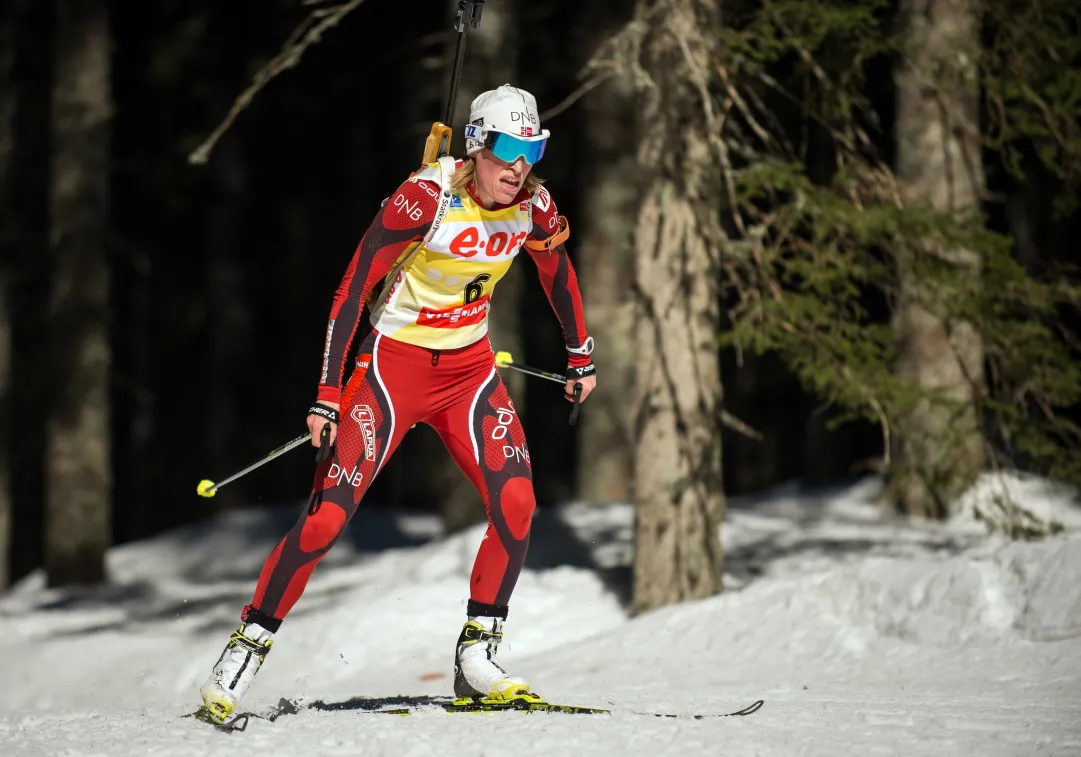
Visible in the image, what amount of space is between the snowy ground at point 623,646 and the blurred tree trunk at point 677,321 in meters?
0.50

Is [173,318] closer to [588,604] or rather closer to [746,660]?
[588,604]

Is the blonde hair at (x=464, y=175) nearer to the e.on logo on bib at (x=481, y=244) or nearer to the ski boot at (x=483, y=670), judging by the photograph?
the e.on logo on bib at (x=481, y=244)

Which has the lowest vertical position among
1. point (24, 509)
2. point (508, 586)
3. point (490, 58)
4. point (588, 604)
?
point (24, 509)

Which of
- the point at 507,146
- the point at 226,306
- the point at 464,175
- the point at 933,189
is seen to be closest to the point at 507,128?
the point at 507,146

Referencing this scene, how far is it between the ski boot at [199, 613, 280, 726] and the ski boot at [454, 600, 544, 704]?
3.10 feet

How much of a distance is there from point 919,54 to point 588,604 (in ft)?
17.8

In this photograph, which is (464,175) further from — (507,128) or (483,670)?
(483,670)

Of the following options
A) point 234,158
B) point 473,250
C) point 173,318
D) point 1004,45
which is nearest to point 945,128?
point 1004,45

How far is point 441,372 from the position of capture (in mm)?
6285

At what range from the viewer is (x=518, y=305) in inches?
491

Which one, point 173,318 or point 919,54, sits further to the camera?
point 173,318

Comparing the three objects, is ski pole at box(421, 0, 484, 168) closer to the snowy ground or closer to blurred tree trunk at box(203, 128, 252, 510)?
the snowy ground

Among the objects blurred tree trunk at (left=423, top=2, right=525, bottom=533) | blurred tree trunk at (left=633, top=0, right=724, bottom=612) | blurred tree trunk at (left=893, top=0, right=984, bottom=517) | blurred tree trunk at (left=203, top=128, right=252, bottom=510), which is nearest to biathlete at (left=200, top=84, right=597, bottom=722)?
blurred tree trunk at (left=633, top=0, right=724, bottom=612)

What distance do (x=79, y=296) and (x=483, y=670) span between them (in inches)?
327
